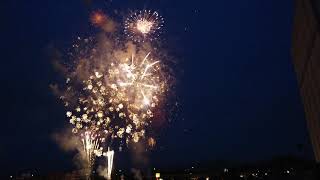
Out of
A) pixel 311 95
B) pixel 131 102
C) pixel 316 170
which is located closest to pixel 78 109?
pixel 131 102

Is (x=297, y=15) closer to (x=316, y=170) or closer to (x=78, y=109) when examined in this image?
(x=316, y=170)

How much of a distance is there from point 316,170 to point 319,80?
5.50 meters

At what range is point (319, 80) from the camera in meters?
23.7

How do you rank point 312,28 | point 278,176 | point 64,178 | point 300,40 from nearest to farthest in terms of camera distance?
point 312,28 → point 300,40 → point 278,176 → point 64,178

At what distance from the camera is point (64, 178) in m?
43.7

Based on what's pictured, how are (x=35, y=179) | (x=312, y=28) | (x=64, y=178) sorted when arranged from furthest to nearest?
(x=35, y=179) < (x=64, y=178) < (x=312, y=28)

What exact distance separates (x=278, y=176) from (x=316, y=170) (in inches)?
336

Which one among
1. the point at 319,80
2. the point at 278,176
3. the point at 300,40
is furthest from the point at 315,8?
the point at 278,176

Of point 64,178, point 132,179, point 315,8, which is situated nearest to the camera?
point 315,8

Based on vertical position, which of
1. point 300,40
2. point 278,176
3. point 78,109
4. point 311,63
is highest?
point 300,40

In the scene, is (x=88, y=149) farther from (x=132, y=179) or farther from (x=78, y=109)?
(x=132, y=179)

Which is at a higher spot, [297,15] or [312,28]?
[297,15]

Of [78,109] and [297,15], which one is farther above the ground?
[297,15]

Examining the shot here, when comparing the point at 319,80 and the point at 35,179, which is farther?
the point at 35,179
